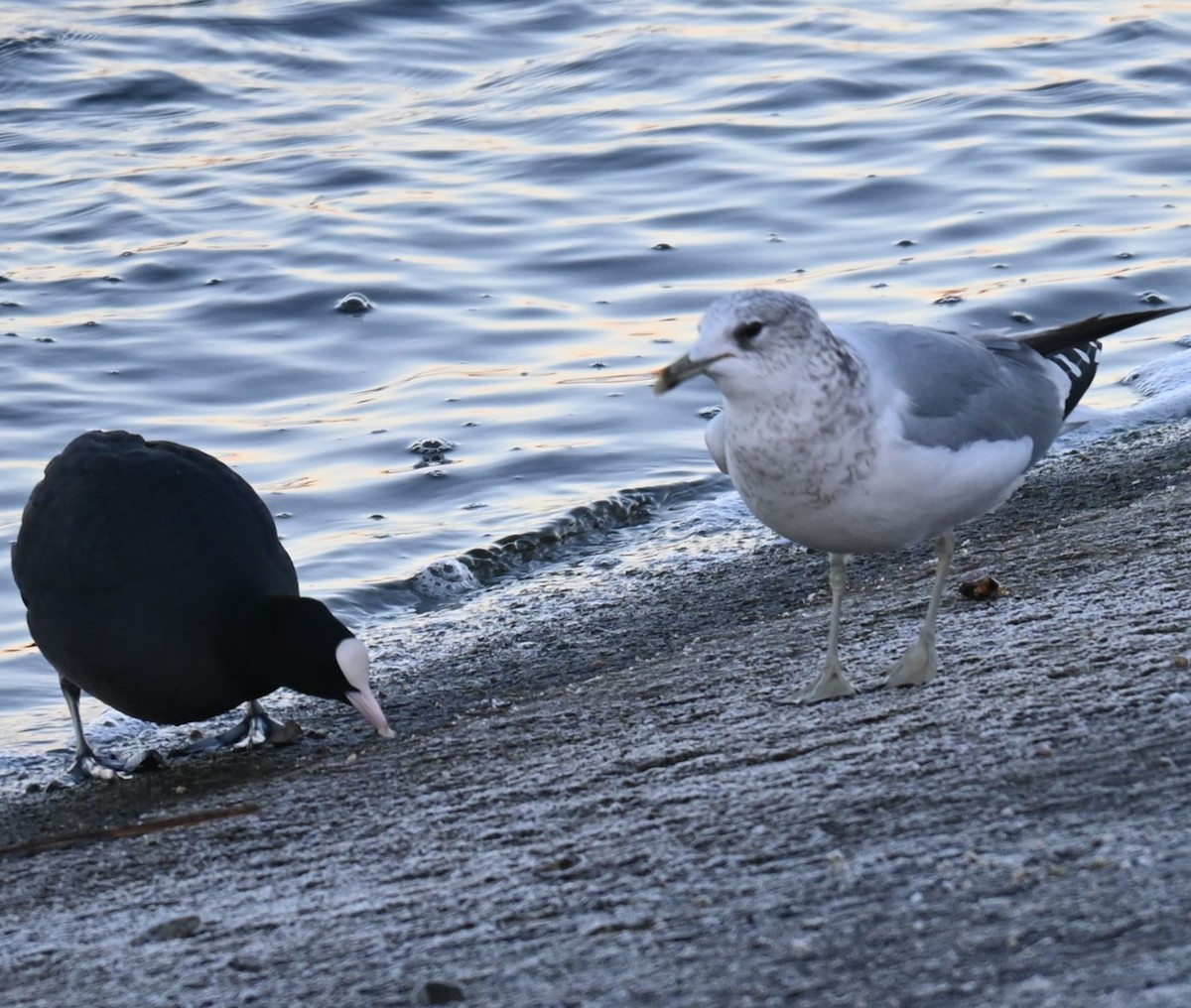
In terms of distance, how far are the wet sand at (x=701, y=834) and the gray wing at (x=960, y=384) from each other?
21.6 inches

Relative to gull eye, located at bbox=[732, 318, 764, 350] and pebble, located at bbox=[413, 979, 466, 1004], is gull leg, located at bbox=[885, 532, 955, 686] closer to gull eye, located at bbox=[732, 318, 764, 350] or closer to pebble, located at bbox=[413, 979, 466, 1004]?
gull eye, located at bbox=[732, 318, 764, 350]

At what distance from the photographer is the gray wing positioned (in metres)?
4.54

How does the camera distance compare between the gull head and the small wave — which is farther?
the small wave

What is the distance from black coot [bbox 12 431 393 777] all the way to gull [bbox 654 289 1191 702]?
48.9 inches

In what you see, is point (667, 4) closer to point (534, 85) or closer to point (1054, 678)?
point (534, 85)

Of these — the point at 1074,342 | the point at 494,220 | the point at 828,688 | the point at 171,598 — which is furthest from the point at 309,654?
the point at 494,220

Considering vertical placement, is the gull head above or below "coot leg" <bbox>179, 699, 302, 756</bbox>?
above

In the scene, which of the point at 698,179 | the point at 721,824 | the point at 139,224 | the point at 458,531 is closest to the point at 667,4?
the point at 698,179

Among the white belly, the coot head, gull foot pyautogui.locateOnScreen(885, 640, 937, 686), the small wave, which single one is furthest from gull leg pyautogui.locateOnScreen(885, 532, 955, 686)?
the small wave

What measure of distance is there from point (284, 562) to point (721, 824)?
1.98 metres

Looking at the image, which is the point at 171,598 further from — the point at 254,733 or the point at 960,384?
the point at 960,384

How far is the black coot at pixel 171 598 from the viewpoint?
16.3ft

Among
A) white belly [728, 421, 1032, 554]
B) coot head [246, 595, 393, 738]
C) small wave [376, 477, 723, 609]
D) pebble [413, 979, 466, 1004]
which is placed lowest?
small wave [376, 477, 723, 609]

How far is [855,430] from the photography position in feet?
14.1
